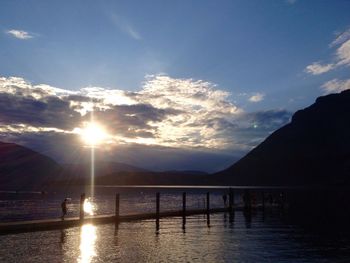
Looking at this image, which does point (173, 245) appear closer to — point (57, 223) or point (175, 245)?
point (175, 245)

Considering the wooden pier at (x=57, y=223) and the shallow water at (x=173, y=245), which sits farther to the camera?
the wooden pier at (x=57, y=223)

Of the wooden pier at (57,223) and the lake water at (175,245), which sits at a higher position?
the wooden pier at (57,223)

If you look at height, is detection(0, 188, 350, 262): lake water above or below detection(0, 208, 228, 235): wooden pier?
below

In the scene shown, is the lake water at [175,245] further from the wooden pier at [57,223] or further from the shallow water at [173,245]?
the wooden pier at [57,223]

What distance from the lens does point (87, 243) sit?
33438 mm

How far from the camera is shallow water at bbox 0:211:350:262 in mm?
27531

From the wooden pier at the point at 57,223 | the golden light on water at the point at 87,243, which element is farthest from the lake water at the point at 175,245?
the wooden pier at the point at 57,223

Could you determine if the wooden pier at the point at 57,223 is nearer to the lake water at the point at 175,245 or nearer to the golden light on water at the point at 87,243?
the lake water at the point at 175,245

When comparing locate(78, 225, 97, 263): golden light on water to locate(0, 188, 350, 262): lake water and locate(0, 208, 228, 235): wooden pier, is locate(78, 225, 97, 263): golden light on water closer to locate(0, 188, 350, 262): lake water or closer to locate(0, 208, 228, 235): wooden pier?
locate(0, 188, 350, 262): lake water

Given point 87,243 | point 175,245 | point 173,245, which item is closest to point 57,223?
point 87,243

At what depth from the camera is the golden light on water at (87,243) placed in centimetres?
2749

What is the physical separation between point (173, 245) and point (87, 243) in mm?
6389

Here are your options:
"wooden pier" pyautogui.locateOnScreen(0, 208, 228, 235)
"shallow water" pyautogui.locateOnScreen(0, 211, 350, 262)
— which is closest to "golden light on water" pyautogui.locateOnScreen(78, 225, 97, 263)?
"shallow water" pyautogui.locateOnScreen(0, 211, 350, 262)

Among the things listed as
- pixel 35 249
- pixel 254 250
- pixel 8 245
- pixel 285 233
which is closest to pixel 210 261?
pixel 254 250
